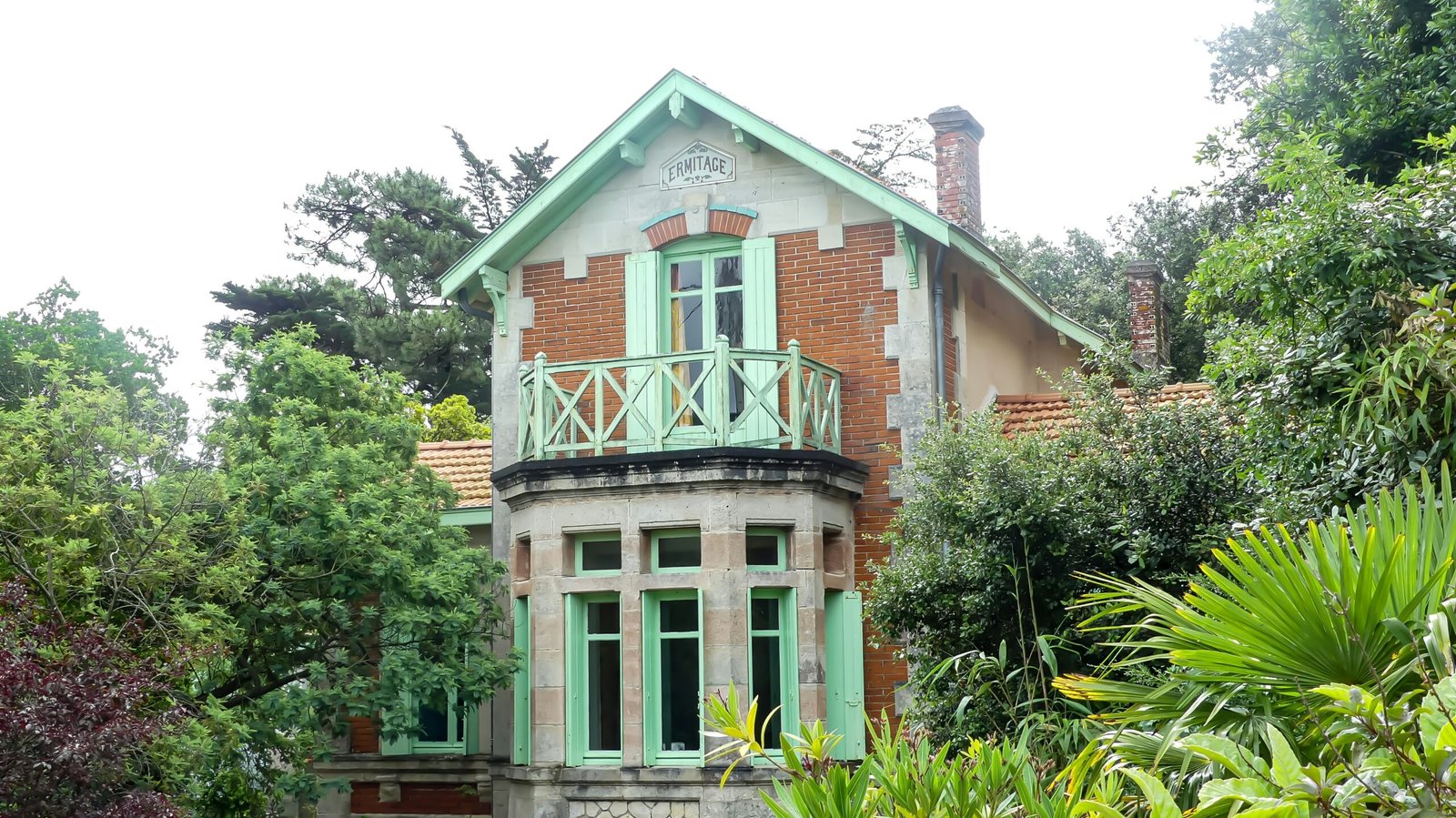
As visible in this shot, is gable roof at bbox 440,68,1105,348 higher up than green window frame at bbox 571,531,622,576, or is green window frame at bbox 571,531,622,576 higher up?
gable roof at bbox 440,68,1105,348

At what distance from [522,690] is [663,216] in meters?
4.87

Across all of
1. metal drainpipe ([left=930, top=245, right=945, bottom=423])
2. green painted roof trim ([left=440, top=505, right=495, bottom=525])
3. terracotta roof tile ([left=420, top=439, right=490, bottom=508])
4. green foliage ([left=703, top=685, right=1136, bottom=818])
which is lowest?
green foliage ([left=703, top=685, right=1136, bottom=818])

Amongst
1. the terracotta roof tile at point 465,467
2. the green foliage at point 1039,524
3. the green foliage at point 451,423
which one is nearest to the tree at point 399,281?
the green foliage at point 451,423

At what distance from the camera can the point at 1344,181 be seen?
28.0 ft

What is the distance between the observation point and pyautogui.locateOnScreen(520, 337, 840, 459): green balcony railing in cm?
1334

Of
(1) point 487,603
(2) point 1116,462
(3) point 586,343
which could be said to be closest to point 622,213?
(3) point 586,343

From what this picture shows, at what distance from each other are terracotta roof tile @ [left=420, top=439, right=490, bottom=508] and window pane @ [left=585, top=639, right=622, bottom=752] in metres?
2.96

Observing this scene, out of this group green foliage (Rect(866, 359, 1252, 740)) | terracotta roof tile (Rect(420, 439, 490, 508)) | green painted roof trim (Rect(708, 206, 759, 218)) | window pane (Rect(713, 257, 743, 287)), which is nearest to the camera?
green foliage (Rect(866, 359, 1252, 740))

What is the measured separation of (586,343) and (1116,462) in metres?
5.98

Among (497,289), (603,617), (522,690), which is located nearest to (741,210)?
(497,289)

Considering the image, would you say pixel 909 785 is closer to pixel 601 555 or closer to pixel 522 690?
pixel 601 555

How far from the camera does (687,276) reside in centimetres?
1516

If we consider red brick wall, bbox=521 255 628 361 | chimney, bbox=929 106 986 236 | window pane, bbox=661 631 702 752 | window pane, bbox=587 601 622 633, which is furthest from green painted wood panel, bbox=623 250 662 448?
chimney, bbox=929 106 986 236

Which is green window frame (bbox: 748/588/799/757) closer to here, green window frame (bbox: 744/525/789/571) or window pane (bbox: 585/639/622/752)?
green window frame (bbox: 744/525/789/571)
